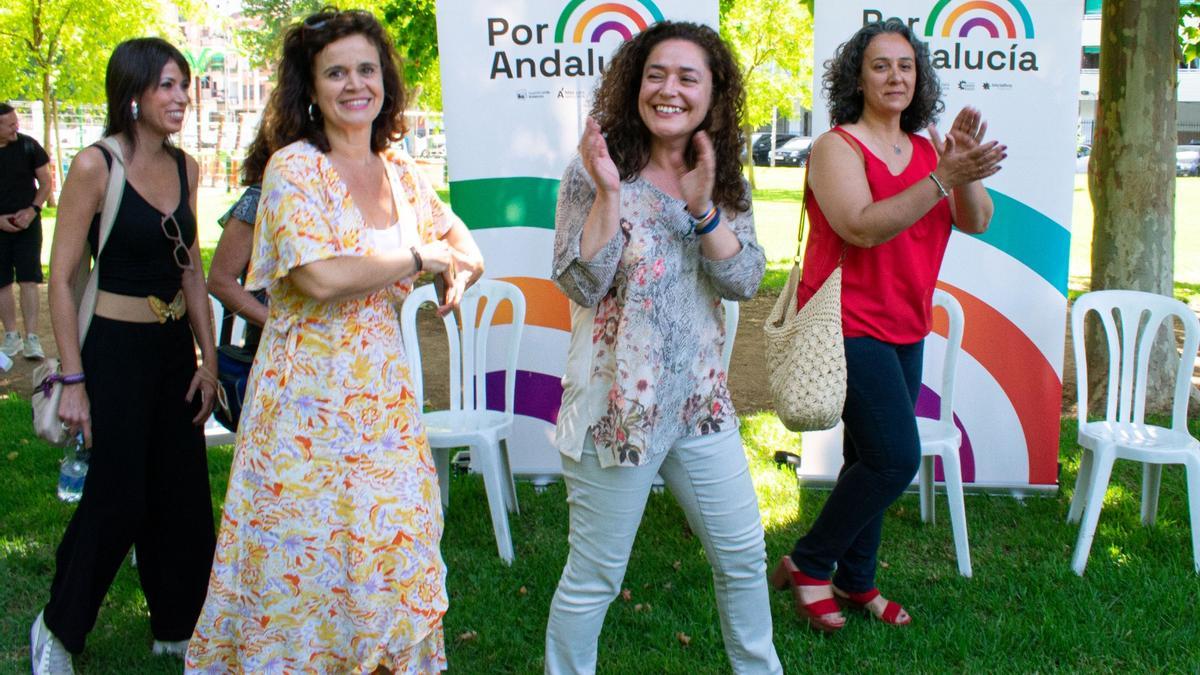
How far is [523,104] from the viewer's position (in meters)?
5.19

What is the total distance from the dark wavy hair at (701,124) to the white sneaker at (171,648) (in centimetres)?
209

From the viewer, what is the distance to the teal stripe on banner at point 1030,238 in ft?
16.6

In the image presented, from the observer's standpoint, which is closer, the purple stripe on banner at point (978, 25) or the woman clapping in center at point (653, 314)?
the woman clapping in center at point (653, 314)

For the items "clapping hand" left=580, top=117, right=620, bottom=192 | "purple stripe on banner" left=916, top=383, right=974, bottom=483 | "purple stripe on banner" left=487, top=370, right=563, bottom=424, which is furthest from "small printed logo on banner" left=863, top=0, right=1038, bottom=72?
"clapping hand" left=580, top=117, right=620, bottom=192

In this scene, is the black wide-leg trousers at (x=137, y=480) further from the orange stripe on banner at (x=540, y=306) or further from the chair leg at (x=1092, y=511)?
the chair leg at (x=1092, y=511)

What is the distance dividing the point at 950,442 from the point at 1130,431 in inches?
31.6

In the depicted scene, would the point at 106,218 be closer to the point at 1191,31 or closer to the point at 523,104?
the point at 523,104

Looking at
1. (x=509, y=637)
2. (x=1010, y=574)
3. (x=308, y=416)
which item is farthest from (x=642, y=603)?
(x=308, y=416)

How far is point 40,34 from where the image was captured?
19.0m

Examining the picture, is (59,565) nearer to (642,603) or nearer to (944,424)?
(642,603)

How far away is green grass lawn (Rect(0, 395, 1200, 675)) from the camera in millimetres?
3611

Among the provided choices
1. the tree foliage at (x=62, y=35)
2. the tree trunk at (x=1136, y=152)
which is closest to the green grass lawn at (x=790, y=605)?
the tree trunk at (x=1136, y=152)

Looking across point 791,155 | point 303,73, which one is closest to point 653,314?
point 303,73

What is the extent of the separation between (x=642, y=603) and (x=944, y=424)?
4.77 ft
